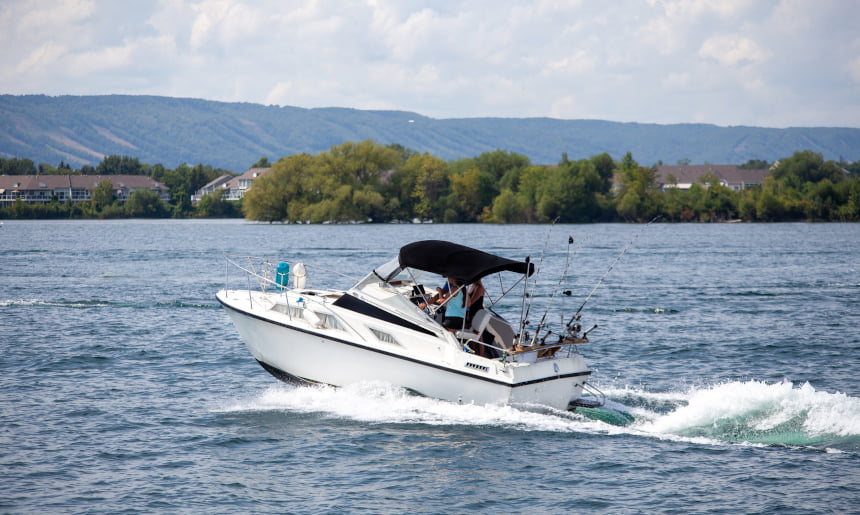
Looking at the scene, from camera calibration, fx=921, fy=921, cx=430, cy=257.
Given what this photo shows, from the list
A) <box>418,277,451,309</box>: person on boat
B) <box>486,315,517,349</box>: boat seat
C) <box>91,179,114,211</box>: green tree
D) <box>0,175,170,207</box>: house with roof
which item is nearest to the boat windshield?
<box>418,277,451,309</box>: person on boat

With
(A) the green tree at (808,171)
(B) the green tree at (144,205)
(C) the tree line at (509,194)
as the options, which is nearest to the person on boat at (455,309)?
(C) the tree line at (509,194)

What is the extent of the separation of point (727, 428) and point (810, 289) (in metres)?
22.3

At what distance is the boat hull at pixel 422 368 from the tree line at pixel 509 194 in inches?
3477

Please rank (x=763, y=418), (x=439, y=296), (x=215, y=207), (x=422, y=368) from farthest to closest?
(x=215, y=207) → (x=439, y=296) → (x=422, y=368) → (x=763, y=418)

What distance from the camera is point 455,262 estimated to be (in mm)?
14703

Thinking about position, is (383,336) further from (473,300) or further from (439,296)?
(473,300)

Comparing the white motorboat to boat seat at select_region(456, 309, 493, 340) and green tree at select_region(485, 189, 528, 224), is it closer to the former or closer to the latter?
boat seat at select_region(456, 309, 493, 340)

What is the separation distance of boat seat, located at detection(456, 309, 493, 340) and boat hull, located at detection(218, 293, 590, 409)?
1.25ft

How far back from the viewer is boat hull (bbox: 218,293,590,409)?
14086 mm

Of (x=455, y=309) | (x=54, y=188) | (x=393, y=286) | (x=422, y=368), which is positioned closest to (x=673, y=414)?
(x=455, y=309)

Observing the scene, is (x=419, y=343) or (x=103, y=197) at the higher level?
(x=103, y=197)

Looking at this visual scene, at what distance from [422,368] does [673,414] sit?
162 inches

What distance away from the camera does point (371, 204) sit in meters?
106

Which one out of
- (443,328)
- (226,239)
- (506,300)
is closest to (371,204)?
(226,239)
